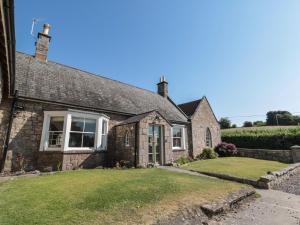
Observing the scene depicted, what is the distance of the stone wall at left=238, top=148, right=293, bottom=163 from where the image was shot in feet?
56.0

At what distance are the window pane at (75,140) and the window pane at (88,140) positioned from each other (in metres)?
0.27

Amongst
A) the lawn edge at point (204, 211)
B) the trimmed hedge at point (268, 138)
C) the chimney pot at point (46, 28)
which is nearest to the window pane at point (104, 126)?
the chimney pot at point (46, 28)

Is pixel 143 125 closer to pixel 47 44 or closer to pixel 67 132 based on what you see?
pixel 67 132

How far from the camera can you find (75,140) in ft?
35.0

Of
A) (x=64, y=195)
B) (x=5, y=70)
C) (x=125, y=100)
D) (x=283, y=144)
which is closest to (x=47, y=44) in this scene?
(x=125, y=100)

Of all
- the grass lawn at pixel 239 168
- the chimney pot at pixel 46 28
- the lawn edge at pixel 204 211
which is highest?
the chimney pot at pixel 46 28

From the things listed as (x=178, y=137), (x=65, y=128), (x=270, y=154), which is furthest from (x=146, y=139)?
(x=270, y=154)

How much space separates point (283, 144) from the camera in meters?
Result: 20.6

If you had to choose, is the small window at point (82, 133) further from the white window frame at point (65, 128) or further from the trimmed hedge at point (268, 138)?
the trimmed hedge at point (268, 138)

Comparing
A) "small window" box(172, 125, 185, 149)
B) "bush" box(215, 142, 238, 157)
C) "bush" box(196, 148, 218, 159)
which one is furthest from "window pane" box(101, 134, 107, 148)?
"bush" box(215, 142, 238, 157)

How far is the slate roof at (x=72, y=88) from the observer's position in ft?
35.1

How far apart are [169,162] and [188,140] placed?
17.8ft

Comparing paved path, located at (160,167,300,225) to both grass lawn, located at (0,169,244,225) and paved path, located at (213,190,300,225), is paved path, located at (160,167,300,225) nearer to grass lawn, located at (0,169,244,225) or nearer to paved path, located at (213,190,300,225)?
paved path, located at (213,190,300,225)

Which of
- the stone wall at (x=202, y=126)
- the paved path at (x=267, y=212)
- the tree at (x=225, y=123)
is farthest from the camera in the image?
the tree at (x=225, y=123)
